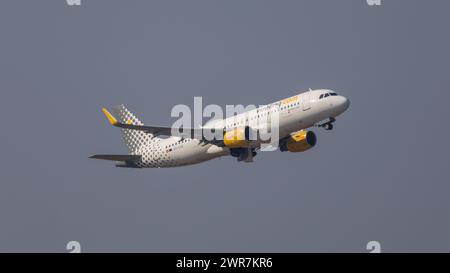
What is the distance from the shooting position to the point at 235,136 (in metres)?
96.2

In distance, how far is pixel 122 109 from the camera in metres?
111

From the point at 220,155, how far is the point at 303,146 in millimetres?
8519

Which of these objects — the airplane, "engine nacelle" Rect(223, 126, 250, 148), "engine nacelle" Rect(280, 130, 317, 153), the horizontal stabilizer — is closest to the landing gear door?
the airplane

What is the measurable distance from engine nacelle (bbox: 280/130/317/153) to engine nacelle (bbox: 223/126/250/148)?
24.1ft

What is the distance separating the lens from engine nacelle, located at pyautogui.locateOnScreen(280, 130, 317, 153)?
10206 cm

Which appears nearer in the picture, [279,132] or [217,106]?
[279,132]

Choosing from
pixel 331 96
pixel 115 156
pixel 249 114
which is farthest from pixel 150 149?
pixel 331 96

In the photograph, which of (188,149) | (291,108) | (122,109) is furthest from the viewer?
(122,109)

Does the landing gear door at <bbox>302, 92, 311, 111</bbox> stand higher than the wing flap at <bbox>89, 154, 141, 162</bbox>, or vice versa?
the landing gear door at <bbox>302, 92, 311, 111</bbox>

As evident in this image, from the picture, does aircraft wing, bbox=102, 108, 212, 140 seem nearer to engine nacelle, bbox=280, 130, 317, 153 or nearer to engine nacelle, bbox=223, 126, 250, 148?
engine nacelle, bbox=223, 126, 250, 148

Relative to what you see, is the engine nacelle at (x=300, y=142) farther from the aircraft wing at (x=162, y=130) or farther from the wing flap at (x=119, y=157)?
the wing flap at (x=119, y=157)

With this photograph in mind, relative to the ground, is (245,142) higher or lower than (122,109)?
lower

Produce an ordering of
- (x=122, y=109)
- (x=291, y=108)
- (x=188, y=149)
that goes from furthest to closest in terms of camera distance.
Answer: (x=122, y=109)
(x=188, y=149)
(x=291, y=108)

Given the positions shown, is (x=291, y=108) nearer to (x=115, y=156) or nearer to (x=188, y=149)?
(x=188, y=149)
